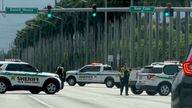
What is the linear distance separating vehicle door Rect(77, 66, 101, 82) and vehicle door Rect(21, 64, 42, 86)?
18.6 m

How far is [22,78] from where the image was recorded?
34.7m

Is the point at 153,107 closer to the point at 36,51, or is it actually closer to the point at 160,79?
the point at 160,79

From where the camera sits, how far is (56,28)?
13400 cm

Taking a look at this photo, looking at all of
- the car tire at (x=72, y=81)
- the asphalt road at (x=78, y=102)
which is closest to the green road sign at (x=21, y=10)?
the car tire at (x=72, y=81)

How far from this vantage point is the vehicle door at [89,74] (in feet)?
175

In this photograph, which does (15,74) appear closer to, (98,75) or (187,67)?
(98,75)

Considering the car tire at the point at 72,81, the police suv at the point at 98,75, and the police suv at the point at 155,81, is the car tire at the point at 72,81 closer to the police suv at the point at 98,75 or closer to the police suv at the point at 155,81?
the police suv at the point at 98,75

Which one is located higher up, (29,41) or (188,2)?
(188,2)

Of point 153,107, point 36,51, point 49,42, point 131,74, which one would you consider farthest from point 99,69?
point 36,51

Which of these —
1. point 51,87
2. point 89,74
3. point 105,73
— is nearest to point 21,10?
point 89,74

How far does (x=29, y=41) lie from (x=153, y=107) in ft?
523

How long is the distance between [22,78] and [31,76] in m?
0.49

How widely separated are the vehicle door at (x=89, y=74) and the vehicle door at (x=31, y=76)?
733 inches

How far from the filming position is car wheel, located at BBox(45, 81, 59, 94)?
35.2 meters
